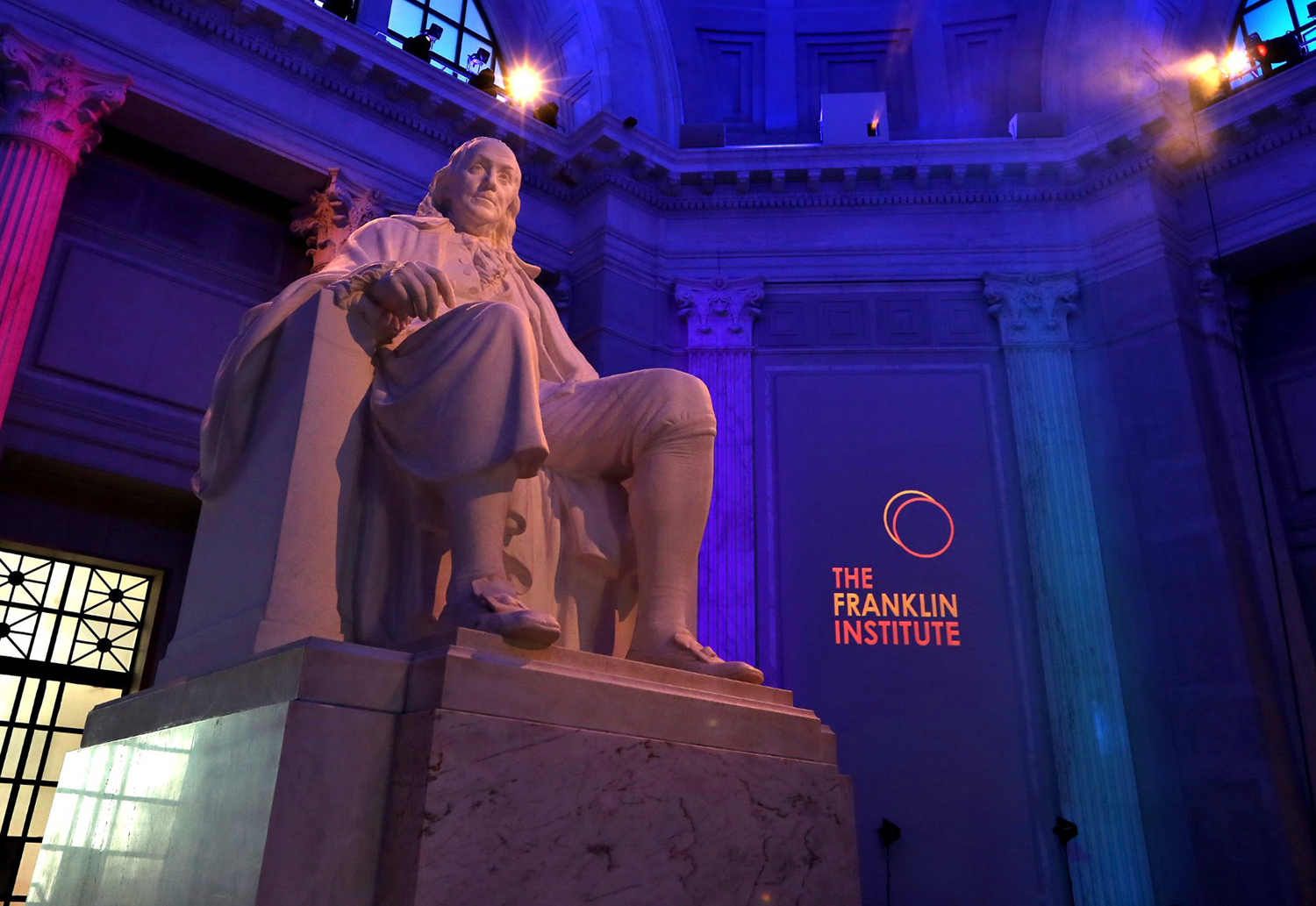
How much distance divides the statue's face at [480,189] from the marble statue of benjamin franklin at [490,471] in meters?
0.30

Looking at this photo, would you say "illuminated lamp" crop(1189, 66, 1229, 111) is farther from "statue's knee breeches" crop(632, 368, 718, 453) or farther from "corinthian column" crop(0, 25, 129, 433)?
"corinthian column" crop(0, 25, 129, 433)

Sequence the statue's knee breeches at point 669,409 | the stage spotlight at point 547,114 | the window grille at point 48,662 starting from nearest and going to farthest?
the statue's knee breeches at point 669,409
the window grille at point 48,662
the stage spotlight at point 547,114

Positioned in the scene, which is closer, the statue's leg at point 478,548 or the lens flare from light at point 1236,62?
the statue's leg at point 478,548

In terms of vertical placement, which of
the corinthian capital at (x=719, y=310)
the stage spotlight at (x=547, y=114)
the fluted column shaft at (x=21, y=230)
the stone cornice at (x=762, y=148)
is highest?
the stage spotlight at (x=547, y=114)

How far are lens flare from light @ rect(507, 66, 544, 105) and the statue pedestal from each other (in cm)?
909

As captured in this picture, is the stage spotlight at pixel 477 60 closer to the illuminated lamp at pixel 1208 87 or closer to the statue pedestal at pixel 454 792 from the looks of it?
the illuminated lamp at pixel 1208 87

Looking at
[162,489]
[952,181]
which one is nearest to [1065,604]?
[952,181]

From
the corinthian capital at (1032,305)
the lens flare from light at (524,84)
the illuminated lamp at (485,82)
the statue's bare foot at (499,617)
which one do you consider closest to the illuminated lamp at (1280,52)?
the corinthian capital at (1032,305)

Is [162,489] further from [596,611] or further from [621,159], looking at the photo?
[596,611]

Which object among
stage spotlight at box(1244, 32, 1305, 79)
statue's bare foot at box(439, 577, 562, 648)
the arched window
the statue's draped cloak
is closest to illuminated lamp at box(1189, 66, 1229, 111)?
stage spotlight at box(1244, 32, 1305, 79)

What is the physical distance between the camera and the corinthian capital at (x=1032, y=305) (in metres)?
9.12

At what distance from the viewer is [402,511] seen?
104 inches

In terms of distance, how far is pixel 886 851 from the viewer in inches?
299

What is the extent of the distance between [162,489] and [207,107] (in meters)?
2.96
